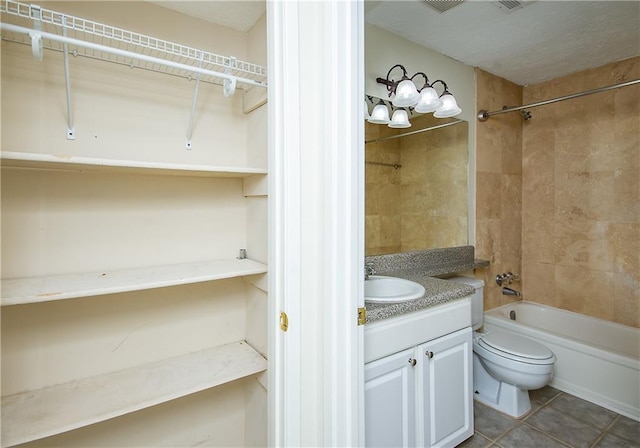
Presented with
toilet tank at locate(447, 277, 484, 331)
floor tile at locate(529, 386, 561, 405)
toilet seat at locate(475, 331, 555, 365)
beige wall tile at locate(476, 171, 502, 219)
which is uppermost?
beige wall tile at locate(476, 171, 502, 219)

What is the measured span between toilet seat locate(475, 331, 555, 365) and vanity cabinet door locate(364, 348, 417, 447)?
85 cm

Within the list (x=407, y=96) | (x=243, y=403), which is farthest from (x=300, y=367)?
(x=407, y=96)

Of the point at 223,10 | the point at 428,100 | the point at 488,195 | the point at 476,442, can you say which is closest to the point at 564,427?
the point at 476,442

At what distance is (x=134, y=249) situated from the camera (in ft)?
4.43

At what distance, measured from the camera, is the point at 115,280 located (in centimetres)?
116

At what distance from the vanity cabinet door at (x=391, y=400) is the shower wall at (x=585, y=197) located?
6.83 ft

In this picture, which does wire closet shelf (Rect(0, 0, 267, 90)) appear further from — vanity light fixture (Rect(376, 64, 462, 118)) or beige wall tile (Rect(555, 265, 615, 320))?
beige wall tile (Rect(555, 265, 615, 320))

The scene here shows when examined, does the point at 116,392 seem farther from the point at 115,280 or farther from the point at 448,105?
the point at 448,105

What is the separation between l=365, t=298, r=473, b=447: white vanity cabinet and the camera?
1315mm

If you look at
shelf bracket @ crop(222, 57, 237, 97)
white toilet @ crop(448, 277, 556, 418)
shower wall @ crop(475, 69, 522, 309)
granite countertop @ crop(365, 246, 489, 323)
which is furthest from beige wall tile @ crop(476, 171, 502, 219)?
shelf bracket @ crop(222, 57, 237, 97)

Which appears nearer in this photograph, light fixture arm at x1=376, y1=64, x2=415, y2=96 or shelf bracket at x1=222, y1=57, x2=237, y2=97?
shelf bracket at x1=222, y1=57, x2=237, y2=97

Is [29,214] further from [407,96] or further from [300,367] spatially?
[407,96]

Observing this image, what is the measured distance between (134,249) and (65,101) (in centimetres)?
62

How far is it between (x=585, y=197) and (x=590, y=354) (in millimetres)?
1222
